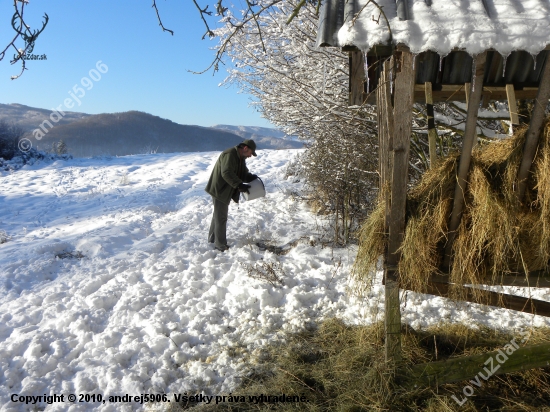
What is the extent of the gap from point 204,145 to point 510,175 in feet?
224

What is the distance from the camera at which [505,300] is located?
3.32 metres

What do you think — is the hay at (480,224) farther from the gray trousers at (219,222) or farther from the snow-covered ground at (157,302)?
the gray trousers at (219,222)

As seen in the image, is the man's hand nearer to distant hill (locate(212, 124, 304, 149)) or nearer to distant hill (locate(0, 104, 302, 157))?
distant hill (locate(212, 124, 304, 149))

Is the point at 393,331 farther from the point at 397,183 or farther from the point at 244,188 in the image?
the point at 244,188

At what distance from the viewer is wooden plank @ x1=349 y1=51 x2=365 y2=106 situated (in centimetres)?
360

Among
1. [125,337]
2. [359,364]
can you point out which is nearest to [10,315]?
[125,337]

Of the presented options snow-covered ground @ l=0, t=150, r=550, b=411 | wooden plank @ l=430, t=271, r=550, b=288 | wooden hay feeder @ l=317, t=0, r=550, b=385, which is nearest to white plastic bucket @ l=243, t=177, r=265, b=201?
snow-covered ground @ l=0, t=150, r=550, b=411

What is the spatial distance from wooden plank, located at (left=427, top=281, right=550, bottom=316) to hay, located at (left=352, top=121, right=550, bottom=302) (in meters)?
0.19

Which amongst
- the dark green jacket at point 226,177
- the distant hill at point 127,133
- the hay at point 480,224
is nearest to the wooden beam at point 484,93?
the hay at point 480,224

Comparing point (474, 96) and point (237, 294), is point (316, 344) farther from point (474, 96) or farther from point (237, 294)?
point (474, 96)

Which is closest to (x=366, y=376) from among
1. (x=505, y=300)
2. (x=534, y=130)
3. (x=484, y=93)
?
(x=505, y=300)

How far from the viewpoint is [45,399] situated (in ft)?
11.0

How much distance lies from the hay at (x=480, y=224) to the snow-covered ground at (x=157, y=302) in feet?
5.05

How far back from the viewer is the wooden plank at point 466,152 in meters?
2.42
